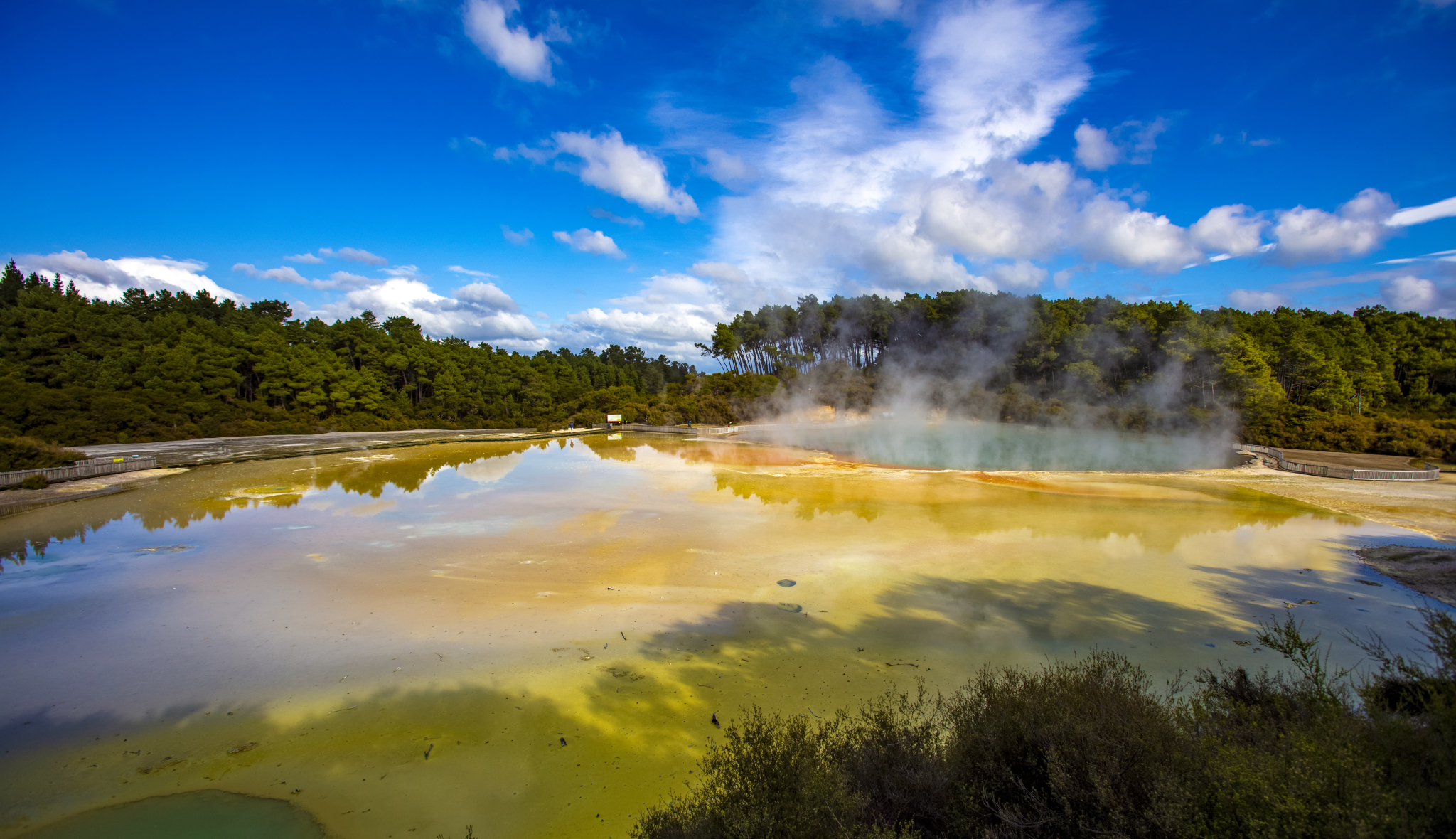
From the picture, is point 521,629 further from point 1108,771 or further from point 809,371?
point 809,371

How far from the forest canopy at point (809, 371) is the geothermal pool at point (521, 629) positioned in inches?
742

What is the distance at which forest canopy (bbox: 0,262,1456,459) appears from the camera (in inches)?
1059

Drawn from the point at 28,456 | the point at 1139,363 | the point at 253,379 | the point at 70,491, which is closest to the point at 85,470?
the point at 28,456

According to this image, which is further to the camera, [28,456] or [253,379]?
[253,379]

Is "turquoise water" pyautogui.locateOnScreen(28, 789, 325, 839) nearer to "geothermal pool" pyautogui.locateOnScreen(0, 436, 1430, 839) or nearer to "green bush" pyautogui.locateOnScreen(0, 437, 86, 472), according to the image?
"geothermal pool" pyautogui.locateOnScreen(0, 436, 1430, 839)

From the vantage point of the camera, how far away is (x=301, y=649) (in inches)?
242

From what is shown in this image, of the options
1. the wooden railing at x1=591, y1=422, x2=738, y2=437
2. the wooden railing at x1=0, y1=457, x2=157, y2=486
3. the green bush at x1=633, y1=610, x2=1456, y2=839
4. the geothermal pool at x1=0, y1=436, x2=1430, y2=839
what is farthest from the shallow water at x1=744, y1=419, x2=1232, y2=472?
the wooden railing at x1=0, y1=457, x2=157, y2=486

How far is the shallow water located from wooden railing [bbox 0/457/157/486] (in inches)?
1016

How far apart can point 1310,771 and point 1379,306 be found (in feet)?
173

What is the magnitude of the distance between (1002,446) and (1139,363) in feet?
47.8

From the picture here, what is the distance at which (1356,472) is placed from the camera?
17062mm

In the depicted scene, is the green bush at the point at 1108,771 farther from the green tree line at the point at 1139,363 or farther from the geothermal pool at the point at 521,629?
the green tree line at the point at 1139,363

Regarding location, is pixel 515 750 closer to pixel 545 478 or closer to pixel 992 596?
pixel 992 596

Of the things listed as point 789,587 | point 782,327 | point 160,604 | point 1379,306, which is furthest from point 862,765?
point 1379,306
